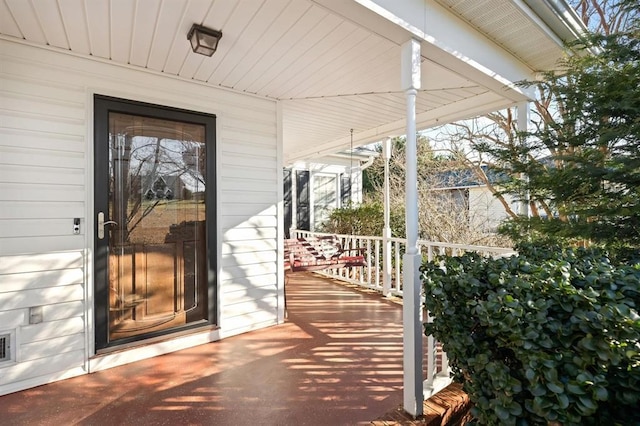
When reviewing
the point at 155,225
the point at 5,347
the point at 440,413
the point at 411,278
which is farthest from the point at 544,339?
the point at 5,347

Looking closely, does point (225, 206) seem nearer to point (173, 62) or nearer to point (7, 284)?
point (173, 62)

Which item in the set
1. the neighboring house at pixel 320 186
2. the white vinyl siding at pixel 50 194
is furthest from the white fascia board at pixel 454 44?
the neighboring house at pixel 320 186

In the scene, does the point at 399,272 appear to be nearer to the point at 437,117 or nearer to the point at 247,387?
the point at 437,117

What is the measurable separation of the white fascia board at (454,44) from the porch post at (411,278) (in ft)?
0.45

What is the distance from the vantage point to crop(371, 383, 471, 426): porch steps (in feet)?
5.99

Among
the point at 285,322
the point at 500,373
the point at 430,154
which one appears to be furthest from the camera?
the point at 430,154

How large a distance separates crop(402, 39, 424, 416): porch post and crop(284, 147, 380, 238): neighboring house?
17.0 ft

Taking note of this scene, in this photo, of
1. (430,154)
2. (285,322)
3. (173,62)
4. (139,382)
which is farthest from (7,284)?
(430,154)

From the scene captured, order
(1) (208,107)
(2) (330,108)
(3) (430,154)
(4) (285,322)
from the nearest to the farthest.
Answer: (1) (208,107)
(4) (285,322)
(2) (330,108)
(3) (430,154)

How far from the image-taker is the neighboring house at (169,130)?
83.1 inches

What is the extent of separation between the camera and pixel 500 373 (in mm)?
1266

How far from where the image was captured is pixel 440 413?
1.87 metres

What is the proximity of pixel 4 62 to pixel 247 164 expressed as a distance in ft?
6.11

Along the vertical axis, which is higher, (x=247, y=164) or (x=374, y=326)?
(x=247, y=164)
